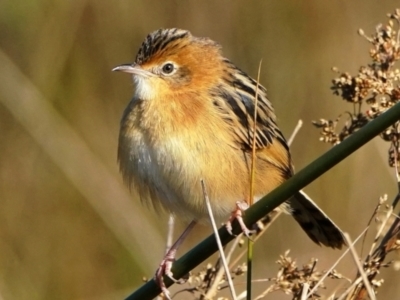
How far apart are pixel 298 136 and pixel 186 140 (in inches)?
126

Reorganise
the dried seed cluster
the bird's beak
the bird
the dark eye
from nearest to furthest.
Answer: the dried seed cluster, the bird, the bird's beak, the dark eye

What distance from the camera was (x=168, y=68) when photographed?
196 inches

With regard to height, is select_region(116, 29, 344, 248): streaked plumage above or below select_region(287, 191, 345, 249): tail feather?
above

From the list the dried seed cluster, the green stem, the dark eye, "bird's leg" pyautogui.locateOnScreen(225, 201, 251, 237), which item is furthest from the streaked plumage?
the green stem

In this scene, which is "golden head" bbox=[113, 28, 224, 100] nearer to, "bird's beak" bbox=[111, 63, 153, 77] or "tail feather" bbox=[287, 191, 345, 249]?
"bird's beak" bbox=[111, 63, 153, 77]

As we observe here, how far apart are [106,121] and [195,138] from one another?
3.48 metres

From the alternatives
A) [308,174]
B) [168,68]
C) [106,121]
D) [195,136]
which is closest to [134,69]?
[168,68]

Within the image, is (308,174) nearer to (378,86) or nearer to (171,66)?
(378,86)

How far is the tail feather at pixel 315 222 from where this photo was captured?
5031mm

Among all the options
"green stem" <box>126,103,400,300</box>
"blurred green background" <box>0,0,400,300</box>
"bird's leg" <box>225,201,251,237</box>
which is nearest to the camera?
"green stem" <box>126,103,400,300</box>

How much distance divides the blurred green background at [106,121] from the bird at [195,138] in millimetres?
2208

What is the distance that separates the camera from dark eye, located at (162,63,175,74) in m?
4.96

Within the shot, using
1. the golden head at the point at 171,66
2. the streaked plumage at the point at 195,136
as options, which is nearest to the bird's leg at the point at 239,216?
the streaked plumage at the point at 195,136

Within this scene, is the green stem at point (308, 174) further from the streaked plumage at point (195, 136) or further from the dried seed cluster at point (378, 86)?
the streaked plumage at point (195, 136)
